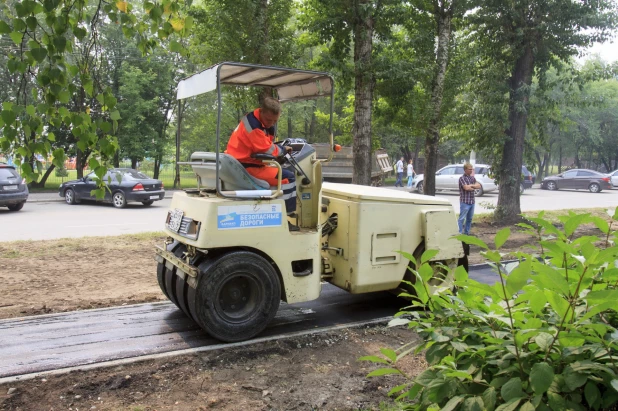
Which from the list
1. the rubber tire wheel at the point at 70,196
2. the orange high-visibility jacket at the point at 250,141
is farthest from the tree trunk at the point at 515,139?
the rubber tire wheel at the point at 70,196

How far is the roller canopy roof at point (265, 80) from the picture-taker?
5160mm

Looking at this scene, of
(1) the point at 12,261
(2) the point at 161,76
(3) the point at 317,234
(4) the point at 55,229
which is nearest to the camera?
(3) the point at 317,234

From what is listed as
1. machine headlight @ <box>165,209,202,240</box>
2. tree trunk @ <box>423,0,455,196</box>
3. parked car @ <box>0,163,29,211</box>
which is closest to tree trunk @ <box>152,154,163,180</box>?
parked car @ <box>0,163,29,211</box>

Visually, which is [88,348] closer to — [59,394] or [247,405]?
[59,394]

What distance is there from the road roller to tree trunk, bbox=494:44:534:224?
30.7 ft

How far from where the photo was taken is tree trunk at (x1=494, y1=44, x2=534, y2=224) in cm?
1424

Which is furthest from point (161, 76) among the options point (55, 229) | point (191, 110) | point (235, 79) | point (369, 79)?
point (235, 79)

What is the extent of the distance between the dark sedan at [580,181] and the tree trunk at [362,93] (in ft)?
88.8

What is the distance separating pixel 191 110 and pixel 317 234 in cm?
2596

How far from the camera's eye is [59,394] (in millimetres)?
3998

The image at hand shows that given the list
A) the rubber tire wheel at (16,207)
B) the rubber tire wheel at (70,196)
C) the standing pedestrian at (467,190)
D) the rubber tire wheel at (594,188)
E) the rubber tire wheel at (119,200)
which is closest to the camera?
the standing pedestrian at (467,190)

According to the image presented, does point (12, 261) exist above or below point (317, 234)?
below

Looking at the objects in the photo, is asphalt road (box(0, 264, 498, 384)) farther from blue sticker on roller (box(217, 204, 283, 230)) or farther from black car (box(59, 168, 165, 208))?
black car (box(59, 168, 165, 208))

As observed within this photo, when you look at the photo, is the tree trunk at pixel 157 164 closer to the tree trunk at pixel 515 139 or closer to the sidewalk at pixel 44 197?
the sidewalk at pixel 44 197
